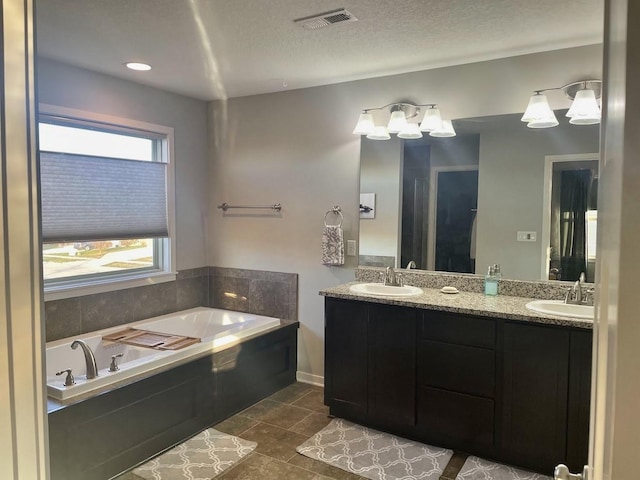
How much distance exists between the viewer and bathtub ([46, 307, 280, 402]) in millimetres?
2578

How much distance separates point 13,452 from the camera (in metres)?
0.74

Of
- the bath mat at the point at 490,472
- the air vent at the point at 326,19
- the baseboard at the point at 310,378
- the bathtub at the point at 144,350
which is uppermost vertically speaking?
the air vent at the point at 326,19

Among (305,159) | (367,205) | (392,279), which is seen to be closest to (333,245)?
(367,205)

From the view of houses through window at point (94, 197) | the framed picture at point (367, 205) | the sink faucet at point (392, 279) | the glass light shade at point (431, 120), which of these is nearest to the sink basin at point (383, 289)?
the sink faucet at point (392, 279)

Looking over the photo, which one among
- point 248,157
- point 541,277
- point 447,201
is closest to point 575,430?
point 541,277

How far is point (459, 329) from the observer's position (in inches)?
110

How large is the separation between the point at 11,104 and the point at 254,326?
3156 millimetres

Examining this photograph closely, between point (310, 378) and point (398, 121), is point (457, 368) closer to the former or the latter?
point (310, 378)

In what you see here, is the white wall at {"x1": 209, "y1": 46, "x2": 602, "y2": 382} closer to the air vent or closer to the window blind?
the window blind

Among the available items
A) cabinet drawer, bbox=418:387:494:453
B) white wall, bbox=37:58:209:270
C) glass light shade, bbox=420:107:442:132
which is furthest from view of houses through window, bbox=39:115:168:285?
cabinet drawer, bbox=418:387:494:453

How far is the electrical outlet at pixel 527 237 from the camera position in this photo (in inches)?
120

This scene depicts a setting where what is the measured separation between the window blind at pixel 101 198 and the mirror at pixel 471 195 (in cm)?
171

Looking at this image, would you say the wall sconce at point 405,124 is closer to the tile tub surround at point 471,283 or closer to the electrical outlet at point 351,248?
the electrical outlet at point 351,248

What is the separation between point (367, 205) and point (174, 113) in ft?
6.14
